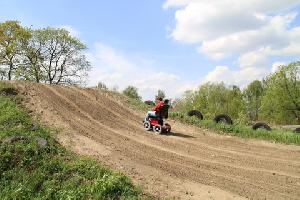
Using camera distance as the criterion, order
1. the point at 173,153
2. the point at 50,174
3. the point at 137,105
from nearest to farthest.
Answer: the point at 50,174, the point at 173,153, the point at 137,105

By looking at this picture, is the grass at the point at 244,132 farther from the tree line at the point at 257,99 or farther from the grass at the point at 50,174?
the tree line at the point at 257,99

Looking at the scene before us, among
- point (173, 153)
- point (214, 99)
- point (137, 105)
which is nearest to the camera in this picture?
point (173, 153)

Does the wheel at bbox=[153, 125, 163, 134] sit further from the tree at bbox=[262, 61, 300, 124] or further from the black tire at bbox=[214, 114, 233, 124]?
the tree at bbox=[262, 61, 300, 124]

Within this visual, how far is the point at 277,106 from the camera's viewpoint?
181 feet

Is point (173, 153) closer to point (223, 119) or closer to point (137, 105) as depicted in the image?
point (223, 119)

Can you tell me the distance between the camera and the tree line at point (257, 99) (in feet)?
180

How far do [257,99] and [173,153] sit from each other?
6403 centimetres

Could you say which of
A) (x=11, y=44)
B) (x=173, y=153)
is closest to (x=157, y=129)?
(x=173, y=153)

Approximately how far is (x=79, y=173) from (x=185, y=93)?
6626cm

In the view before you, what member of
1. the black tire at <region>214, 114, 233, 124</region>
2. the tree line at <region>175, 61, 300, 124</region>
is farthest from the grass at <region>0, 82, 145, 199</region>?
the tree line at <region>175, 61, 300, 124</region>

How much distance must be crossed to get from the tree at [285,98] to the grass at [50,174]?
1790 inches

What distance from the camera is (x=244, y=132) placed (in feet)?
63.4

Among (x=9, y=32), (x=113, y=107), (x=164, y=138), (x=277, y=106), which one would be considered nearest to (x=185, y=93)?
(x=277, y=106)

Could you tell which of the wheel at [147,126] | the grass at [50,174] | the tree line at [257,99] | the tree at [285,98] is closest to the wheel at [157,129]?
the wheel at [147,126]
